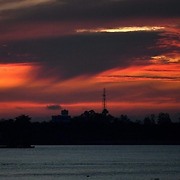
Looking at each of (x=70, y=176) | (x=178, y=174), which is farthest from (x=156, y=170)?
(x=70, y=176)

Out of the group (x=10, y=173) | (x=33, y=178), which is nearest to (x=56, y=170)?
(x=10, y=173)

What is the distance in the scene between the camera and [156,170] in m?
147

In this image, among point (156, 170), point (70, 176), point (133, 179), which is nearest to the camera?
point (133, 179)

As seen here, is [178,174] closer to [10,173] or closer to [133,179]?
[133,179]

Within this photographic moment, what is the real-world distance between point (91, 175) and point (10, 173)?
15752 mm

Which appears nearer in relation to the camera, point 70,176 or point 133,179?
point 133,179

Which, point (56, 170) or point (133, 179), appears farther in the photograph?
point (56, 170)

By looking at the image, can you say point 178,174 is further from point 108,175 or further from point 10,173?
point 10,173

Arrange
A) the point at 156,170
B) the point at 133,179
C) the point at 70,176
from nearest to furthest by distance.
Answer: the point at 133,179, the point at 70,176, the point at 156,170

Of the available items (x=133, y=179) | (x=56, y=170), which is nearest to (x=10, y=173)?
(x=56, y=170)

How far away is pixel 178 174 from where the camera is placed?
443 feet

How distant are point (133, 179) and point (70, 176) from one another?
12.6m

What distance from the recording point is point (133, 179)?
4860 inches

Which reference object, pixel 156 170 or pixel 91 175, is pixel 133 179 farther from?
pixel 156 170
